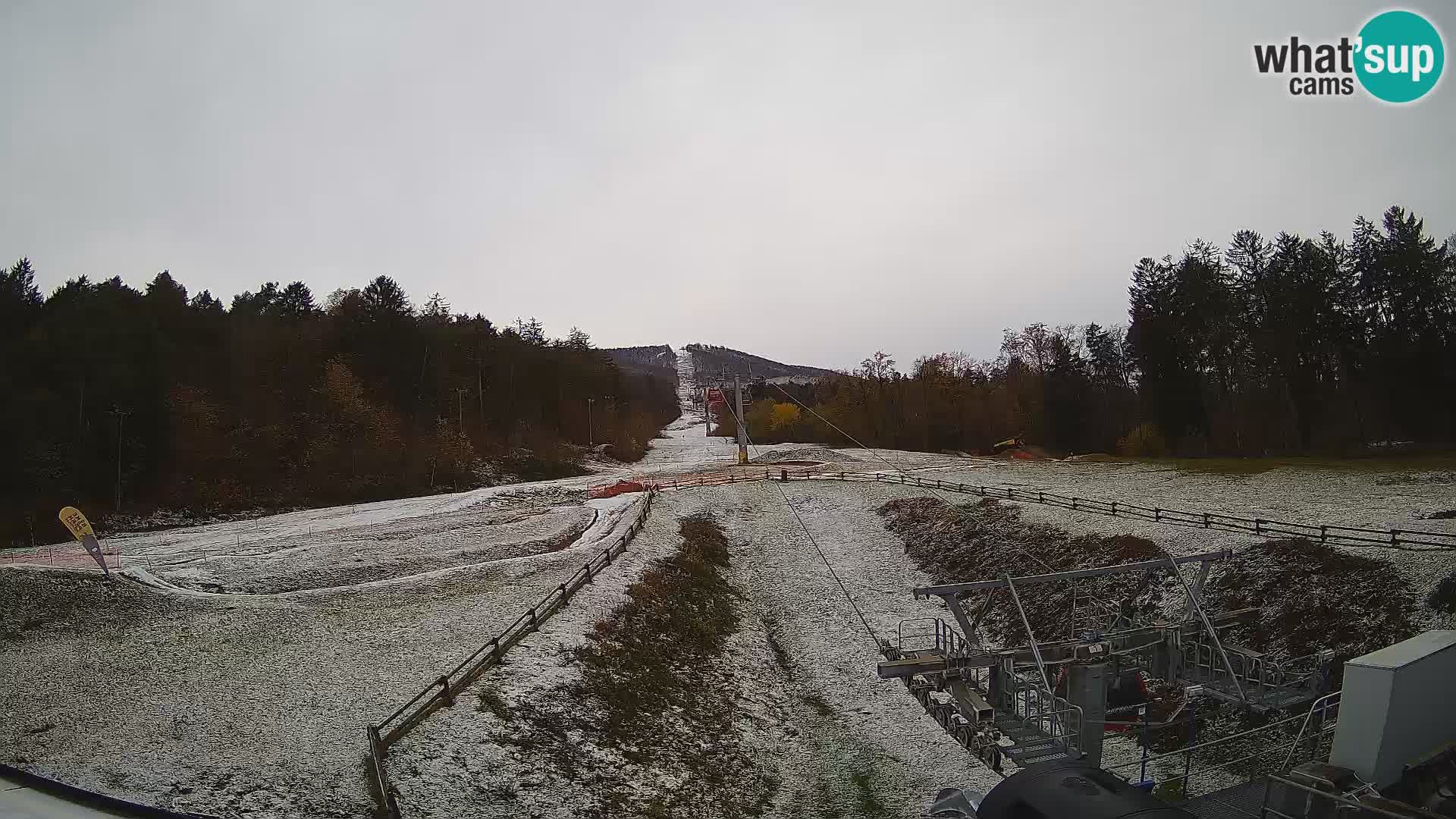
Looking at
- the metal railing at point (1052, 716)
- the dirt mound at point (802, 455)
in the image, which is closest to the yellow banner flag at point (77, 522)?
the metal railing at point (1052, 716)

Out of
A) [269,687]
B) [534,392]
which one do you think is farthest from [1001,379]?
[269,687]

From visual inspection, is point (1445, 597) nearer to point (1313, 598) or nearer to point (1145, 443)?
point (1313, 598)

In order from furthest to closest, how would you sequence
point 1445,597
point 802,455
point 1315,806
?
point 802,455 < point 1445,597 < point 1315,806

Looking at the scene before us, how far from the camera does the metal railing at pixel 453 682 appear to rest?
1410 centimetres

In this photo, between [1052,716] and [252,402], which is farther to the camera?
[252,402]

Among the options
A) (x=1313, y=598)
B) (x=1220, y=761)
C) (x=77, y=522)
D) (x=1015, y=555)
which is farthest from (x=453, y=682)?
(x=77, y=522)

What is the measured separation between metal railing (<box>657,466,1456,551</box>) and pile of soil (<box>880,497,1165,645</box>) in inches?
94.7

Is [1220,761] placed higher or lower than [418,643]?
lower

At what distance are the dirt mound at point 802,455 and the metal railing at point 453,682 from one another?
158ft

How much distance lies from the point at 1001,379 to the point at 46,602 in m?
100.0

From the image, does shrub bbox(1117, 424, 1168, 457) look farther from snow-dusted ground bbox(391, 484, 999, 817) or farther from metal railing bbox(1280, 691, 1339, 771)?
metal railing bbox(1280, 691, 1339, 771)

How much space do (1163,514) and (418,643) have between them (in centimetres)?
2920

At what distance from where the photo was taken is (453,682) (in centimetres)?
1839

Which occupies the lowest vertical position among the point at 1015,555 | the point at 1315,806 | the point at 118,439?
the point at 1015,555
